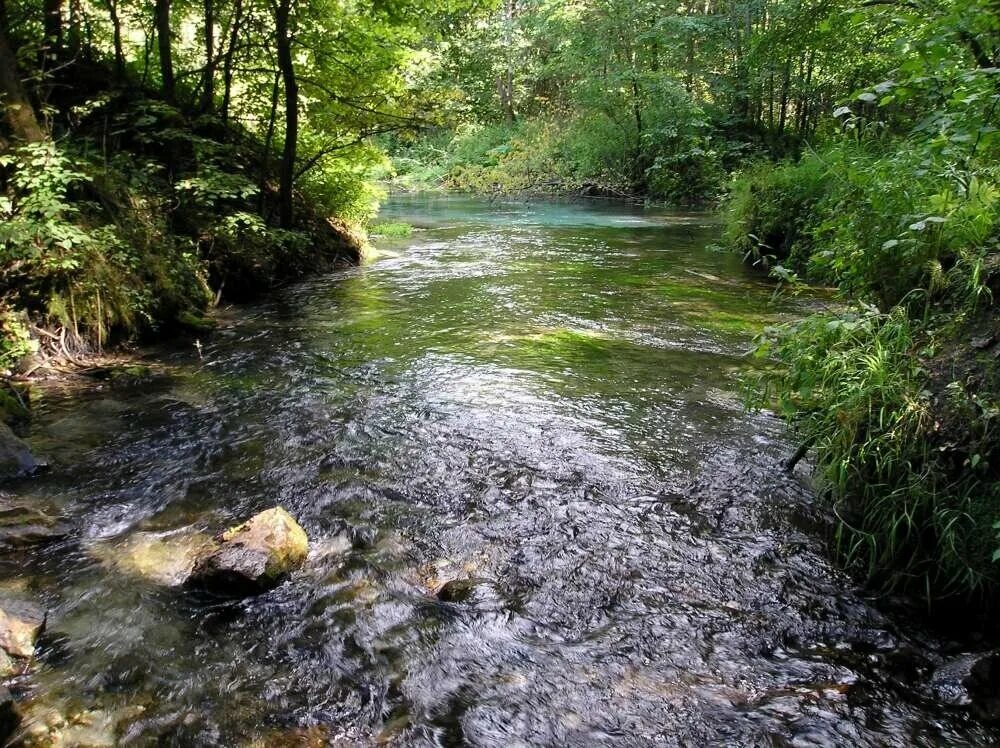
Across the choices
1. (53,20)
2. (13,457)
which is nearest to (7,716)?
(13,457)

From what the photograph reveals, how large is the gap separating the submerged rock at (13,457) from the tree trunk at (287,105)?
24.6ft

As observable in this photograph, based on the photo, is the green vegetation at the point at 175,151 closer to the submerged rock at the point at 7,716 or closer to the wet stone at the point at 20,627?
the wet stone at the point at 20,627

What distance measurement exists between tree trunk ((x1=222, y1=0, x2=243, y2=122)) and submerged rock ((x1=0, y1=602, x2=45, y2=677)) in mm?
10348

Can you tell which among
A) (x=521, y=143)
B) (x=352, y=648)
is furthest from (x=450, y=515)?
(x=521, y=143)

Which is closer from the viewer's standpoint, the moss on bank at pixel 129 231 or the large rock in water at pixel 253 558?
the large rock in water at pixel 253 558

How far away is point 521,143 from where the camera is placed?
36031 millimetres

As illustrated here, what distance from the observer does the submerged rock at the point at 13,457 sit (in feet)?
16.1

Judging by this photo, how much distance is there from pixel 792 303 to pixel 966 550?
7.52m

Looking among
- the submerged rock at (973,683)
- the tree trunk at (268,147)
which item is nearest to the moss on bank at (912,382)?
the submerged rock at (973,683)

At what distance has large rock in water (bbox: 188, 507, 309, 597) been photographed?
3754 mm

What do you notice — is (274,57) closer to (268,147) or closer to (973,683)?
(268,147)

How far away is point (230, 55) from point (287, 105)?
1.28 m

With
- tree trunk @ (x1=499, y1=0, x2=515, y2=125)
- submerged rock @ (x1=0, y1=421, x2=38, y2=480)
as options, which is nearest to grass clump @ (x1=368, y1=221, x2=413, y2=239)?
submerged rock @ (x1=0, y1=421, x2=38, y2=480)

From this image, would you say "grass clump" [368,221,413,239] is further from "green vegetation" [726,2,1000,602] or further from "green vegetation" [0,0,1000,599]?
"green vegetation" [726,2,1000,602]
